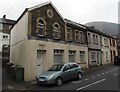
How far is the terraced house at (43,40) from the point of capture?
16.0m

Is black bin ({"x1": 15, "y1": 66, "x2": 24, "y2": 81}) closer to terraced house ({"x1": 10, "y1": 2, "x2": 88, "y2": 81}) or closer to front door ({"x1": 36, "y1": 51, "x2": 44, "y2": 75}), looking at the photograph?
terraced house ({"x1": 10, "y1": 2, "x2": 88, "y2": 81})

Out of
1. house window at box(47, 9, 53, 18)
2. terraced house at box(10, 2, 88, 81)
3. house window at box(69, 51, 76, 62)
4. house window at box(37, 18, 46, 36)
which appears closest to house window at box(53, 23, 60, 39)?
terraced house at box(10, 2, 88, 81)

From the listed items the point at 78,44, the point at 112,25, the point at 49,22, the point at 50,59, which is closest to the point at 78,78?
the point at 50,59

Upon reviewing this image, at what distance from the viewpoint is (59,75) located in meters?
12.6

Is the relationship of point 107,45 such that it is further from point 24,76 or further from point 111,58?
point 24,76

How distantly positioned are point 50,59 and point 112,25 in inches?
1939

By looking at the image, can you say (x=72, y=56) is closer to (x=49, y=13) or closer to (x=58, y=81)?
(x=49, y=13)

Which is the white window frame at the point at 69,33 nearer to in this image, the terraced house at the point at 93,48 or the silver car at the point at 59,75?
the terraced house at the point at 93,48

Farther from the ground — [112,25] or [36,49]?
[112,25]

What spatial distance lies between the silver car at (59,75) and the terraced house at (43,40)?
10.7ft

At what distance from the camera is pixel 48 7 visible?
19016mm

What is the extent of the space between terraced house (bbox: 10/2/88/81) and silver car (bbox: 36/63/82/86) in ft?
10.7

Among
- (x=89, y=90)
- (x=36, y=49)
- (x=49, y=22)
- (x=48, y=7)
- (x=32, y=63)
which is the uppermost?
(x=48, y=7)

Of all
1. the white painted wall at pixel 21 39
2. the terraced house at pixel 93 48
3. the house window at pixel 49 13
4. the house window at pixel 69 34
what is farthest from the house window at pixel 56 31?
the terraced house at pixel 93 48
